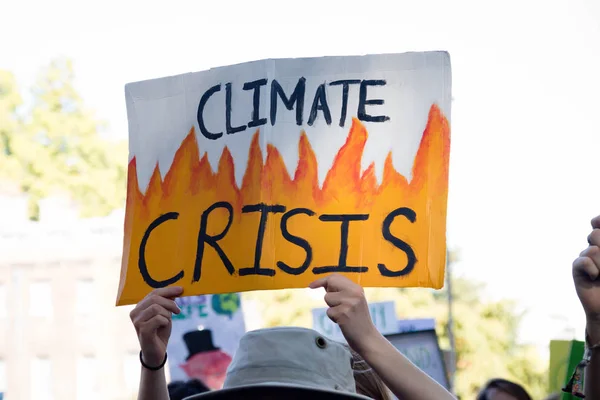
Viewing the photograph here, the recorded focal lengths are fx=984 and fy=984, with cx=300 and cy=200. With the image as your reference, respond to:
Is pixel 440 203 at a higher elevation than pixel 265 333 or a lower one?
higher

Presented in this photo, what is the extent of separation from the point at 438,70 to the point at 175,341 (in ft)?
22.8

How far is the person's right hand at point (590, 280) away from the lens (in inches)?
81.5

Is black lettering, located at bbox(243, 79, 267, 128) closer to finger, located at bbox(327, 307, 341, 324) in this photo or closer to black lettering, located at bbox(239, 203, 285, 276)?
black lettering, located at bbox(239, 203, 285, 276)

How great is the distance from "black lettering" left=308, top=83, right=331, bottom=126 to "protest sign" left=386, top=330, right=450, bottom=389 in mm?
4225

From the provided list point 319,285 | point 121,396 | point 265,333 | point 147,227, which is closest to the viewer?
point 265,333

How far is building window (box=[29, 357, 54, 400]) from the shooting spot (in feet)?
79.5

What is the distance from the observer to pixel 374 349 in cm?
220

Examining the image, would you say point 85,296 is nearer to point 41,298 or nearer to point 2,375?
point 41,298

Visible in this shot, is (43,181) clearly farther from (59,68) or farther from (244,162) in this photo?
(244,162)

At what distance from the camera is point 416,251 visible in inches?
102

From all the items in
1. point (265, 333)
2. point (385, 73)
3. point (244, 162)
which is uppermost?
point (385, 73)

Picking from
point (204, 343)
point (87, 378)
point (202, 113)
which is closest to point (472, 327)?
point (87, 378)

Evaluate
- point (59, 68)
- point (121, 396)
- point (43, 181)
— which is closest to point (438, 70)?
point (121, 396)

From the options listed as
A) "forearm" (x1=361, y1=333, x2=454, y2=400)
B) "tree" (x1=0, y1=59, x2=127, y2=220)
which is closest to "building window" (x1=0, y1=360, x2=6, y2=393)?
"tree" (x1=0, y1=59, x2=127, y2=220)
